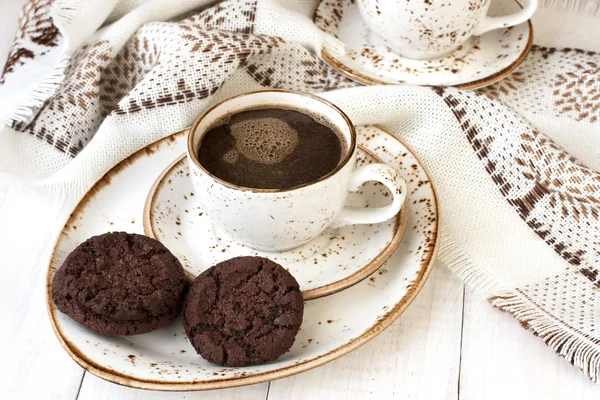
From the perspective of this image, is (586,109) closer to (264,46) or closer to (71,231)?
(264,46)

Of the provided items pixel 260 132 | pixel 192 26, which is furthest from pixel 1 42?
pixel 260 132

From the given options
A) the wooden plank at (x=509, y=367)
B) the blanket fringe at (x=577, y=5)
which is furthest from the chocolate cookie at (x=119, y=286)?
the blanket fringe at (x=577, y=5)

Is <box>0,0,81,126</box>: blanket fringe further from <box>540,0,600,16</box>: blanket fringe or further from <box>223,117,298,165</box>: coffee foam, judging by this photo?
<box>540,0,600,16</box>: blanket fringe

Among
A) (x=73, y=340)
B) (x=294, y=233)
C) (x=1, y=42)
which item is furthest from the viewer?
(x=1, y=42)

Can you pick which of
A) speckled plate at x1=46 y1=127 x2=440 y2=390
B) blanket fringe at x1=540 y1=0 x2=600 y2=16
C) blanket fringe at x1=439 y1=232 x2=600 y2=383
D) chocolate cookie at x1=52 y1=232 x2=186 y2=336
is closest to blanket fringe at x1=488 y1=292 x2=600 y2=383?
blanket fringe at x1=439 y1=232 x2=600 y2=383

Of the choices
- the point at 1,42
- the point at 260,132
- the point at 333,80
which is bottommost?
the point at 1,42

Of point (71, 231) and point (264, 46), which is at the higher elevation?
point (264, 46)

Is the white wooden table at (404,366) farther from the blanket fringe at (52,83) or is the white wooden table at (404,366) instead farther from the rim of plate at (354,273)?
the blanket fringe at (52,83)
